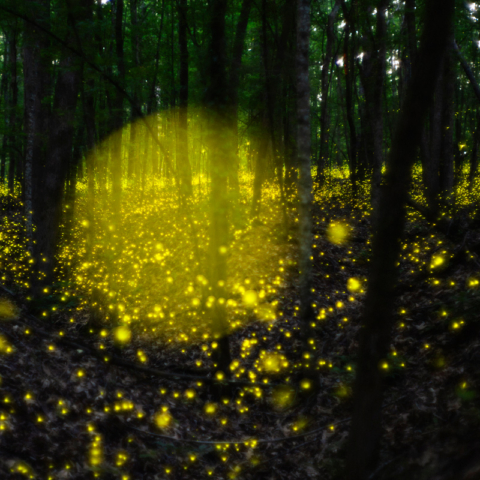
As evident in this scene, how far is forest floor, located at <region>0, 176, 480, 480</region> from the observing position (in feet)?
11.9

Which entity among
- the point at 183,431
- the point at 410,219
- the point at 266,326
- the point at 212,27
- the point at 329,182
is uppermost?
the point at 212,27

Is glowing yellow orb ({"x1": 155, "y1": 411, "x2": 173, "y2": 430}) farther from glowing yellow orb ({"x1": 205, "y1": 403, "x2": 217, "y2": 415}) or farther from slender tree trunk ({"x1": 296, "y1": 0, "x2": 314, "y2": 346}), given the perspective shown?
slender tree trunk ({"x1": 296, "y1": 0, "x2": 314, "y2": 346})

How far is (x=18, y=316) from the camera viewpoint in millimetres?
6160

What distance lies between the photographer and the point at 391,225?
2883 millimetres

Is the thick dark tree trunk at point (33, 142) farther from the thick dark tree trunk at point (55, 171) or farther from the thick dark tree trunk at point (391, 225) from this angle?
the thick dark tree trunk at point (391, 225)

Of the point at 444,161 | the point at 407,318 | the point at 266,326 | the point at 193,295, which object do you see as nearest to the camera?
the point at 407,318

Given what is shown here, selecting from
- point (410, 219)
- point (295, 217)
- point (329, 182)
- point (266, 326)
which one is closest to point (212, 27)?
point (266, 326)

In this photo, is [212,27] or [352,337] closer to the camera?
[212,27]

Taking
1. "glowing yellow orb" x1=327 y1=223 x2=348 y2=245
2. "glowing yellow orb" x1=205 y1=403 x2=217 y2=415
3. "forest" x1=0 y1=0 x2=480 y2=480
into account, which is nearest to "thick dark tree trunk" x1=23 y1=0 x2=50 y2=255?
"forest" x1=0 y1=0 x2=480 y2=480

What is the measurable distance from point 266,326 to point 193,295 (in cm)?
231

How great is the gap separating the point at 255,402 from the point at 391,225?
4.35 m

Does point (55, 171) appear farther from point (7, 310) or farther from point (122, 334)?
point (122, 334)

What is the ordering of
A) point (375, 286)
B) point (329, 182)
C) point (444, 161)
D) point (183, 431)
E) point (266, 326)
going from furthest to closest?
point (329, 182)
point (444, 161)
point (266, 326)
point (183, 431)
point (375, 286)

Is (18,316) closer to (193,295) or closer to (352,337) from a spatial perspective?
(193,295)
